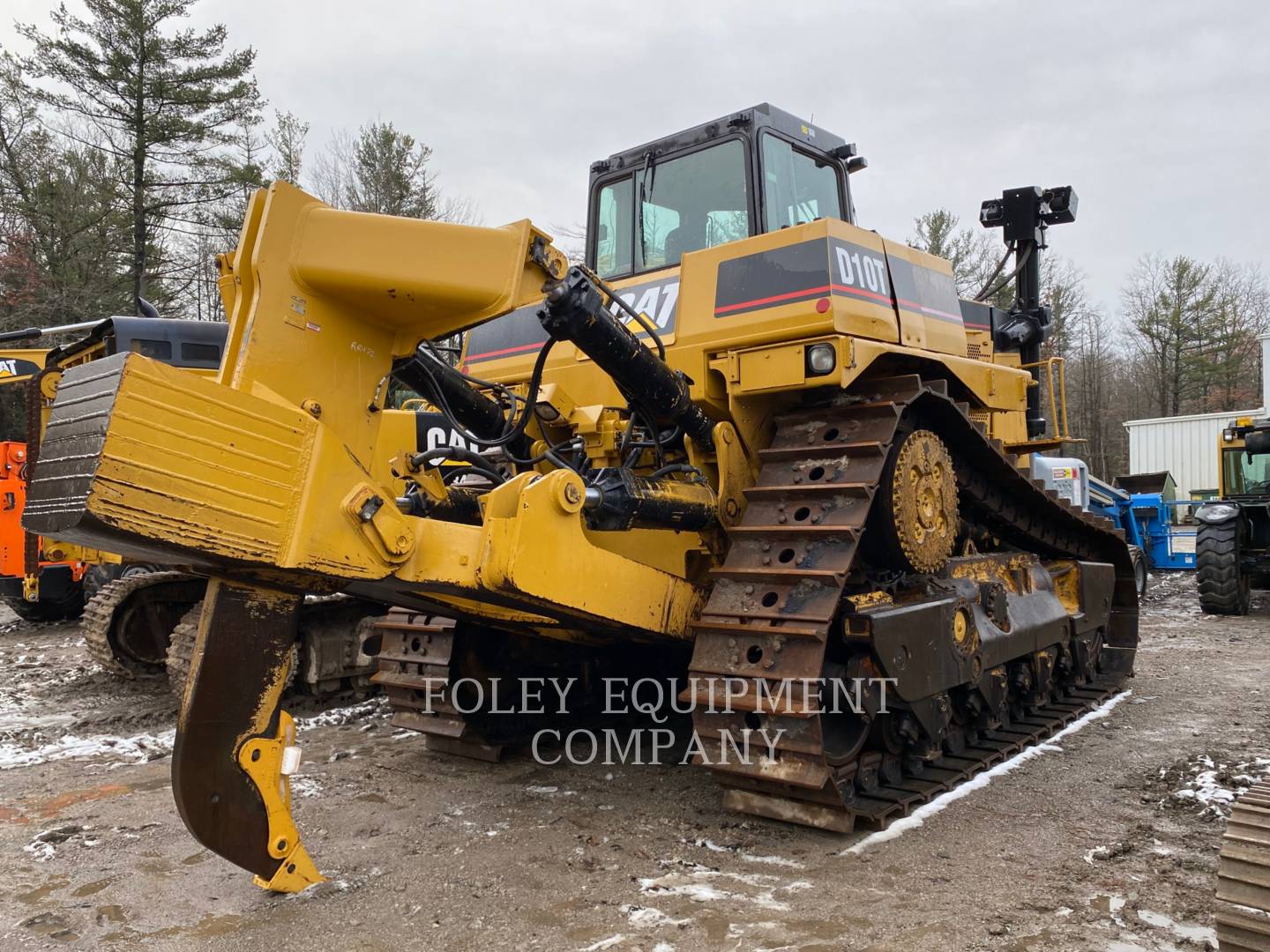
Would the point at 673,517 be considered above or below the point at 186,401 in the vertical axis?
below

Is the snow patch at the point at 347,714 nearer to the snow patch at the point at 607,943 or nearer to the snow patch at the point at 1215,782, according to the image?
the snow patch at the point at 607,943

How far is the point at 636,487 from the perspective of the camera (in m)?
3.88

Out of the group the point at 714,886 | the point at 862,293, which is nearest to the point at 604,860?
the point at 714,886

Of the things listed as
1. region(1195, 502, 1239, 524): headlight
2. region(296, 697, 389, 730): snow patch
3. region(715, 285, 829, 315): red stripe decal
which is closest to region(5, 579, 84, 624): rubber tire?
region(296, 697, 389, 730): snow patch

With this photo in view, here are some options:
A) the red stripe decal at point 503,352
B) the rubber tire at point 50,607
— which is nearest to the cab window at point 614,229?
the red stripe decal at point 503,352

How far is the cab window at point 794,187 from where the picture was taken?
5.11m

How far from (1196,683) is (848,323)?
475 centimetres

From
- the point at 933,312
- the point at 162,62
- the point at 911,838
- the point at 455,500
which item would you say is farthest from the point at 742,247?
the point at 162,62

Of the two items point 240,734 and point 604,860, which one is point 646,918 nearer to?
point 604,860

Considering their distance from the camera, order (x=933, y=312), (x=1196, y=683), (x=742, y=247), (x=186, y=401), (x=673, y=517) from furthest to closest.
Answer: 1. (x=1196, y=683)
2. (x=933, y=312)
3. (x=742, y=247)
4. (x=673, y=517)
5. (x=186, y=401)

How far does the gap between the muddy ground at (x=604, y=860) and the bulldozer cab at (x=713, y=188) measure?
9.34ft

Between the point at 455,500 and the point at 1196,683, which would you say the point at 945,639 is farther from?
the point at 1196,683

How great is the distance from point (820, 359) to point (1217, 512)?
9807 millimetres

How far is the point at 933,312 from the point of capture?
16.7ft
